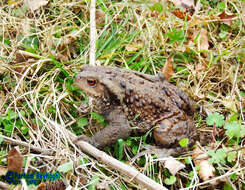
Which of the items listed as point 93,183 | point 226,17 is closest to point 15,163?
point 93,183

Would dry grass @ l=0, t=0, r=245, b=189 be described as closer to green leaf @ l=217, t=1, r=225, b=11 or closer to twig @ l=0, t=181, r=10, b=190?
green leaf @ l=217, t=1, r=225, b=11

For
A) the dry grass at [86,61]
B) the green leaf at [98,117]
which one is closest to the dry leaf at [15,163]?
the dry grass at [86,61]

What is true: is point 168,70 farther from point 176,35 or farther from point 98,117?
Answer: point 98,117

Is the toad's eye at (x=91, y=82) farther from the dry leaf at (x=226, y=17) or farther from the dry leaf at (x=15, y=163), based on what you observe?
the dry leaf at (x=226, y=17)

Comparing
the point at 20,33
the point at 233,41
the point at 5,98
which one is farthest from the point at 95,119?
the point at 233,41

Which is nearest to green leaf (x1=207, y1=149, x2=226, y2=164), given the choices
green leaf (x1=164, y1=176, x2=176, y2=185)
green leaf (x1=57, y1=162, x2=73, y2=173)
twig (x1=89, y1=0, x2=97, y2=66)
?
green leaf (x1=164, y1=176, x2=176, y2=185)

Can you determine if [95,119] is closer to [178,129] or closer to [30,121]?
[30,121]
